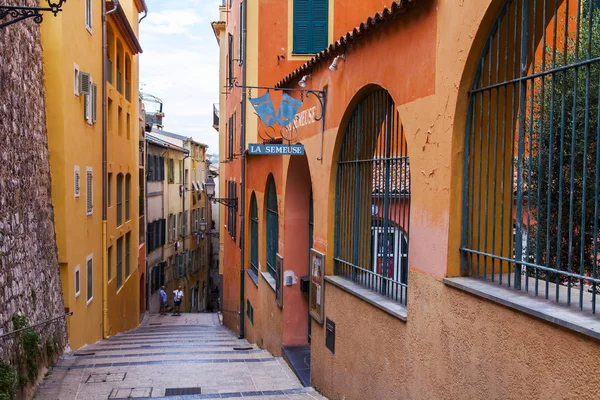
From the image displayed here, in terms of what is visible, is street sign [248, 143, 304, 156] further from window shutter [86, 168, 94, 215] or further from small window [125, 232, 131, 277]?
small window [125, 232, 131, 277]

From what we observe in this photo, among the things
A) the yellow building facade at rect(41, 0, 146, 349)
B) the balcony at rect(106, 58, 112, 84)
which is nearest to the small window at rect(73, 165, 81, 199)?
the yellow building facade at rect(41, 0, 146, 349)

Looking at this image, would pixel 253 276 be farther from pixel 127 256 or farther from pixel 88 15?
pixel 127 256

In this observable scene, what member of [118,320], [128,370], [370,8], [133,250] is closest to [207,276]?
[133,250]

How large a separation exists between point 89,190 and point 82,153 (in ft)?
4.51

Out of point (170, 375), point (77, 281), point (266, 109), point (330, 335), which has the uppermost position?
point (266, 109)

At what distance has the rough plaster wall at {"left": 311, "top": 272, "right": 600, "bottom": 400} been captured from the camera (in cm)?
378

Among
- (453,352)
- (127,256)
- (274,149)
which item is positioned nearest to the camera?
(453,352)

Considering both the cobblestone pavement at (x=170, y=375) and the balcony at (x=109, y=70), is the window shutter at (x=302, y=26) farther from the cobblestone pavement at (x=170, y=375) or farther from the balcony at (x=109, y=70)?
the cobblestone pavement at (x=170, y=375)

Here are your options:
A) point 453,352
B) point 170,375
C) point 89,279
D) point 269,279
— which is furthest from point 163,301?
point 453,352

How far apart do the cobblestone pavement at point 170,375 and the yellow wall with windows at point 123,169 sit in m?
6.03

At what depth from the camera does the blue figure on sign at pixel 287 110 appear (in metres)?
9.43

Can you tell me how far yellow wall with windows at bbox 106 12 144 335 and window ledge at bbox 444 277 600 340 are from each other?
15.2 meters

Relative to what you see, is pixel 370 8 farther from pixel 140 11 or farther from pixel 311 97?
pixel 140 11

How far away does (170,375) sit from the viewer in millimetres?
10555
